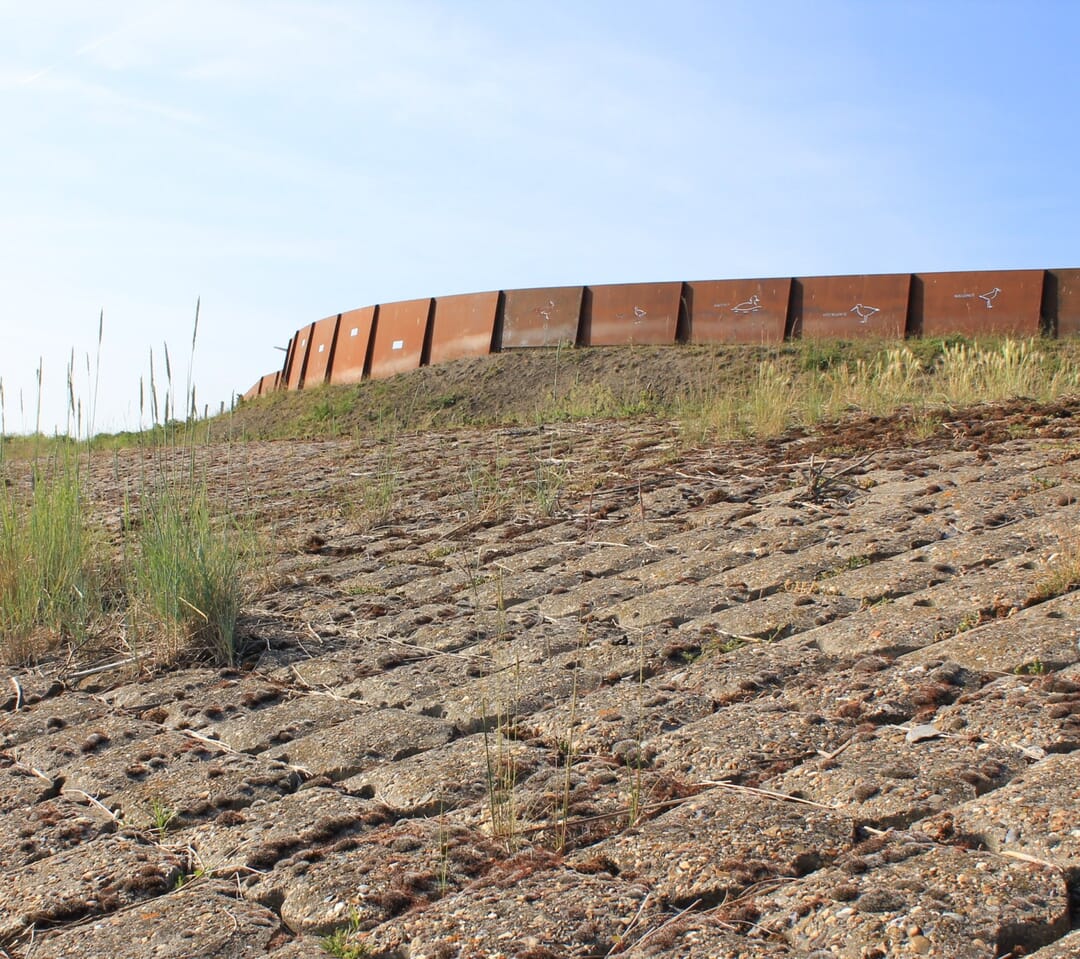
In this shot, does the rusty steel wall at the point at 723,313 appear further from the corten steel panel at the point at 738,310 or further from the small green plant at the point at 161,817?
the small green plant at the point at 161,817

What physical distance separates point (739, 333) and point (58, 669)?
11.3m

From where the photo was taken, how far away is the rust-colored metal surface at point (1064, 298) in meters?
13.1

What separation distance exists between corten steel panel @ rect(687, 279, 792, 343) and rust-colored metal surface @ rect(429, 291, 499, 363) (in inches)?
113

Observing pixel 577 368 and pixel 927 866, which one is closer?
pixel 927 866

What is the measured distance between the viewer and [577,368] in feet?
46.2

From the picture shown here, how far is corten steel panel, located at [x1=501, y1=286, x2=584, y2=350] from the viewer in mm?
15211

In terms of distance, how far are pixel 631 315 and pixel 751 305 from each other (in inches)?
62.4

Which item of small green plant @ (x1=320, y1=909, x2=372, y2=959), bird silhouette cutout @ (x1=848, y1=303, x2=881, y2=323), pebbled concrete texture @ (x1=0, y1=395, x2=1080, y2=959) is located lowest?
small green plant @ (x1=320, y1=909, x2=372, y2=959)

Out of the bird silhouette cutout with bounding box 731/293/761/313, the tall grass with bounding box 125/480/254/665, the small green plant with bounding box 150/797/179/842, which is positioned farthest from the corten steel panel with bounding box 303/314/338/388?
the small green plant with bounding box 150/797/179/842

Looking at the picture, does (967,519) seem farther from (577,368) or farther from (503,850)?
(577,368)

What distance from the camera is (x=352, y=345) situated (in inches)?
702

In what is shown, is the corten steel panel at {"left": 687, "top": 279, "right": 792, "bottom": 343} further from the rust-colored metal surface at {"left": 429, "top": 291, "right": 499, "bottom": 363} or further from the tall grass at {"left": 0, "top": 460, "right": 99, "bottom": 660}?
the tall grass at {"left": 0, "top": 460, "right": 99, "bottom": 660}

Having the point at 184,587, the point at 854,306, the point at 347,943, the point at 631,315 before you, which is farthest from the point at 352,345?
the point at 347,943

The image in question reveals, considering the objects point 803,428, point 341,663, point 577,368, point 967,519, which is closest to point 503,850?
point 341,663
